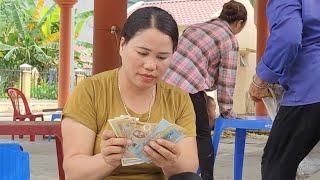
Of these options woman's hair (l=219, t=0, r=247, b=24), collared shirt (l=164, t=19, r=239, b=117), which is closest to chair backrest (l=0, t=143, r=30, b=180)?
collared shirt (l=164, t=19, r=239, b=117)

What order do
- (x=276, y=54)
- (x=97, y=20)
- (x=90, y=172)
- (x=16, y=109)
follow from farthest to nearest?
(x=16, y=109) < (x=97, y=20) < (x=276, y=54) < (x=90, y=172)

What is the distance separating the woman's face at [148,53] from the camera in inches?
89.1

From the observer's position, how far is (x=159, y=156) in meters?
2.10

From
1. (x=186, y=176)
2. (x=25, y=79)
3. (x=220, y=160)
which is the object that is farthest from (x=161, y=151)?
(x=25, y=79)

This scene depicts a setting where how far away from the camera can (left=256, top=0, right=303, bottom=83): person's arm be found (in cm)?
276

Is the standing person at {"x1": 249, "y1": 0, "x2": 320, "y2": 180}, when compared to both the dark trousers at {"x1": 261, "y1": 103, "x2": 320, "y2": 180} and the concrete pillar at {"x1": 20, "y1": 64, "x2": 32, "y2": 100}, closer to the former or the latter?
the dark trousers at {"x1": 261, "y1": 103, "x2": 320, "y2": 180}

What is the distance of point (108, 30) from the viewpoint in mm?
8445

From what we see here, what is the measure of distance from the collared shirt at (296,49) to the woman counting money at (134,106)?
0.56 meters

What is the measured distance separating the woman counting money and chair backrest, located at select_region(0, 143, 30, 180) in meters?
0.16

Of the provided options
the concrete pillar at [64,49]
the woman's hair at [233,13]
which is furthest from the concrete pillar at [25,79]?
the woman's hair at [233,13]

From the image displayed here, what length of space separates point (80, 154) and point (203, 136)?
2.34 m

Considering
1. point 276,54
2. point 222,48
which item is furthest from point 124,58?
point 222,48

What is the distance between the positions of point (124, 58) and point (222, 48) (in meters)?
2.21

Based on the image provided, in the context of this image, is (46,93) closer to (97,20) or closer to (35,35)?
(35,35)
